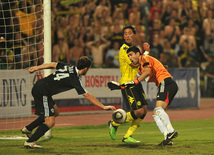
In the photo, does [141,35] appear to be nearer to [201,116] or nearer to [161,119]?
[201,116]

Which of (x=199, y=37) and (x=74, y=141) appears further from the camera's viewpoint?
(x=199, y=37)

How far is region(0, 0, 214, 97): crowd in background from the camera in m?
19.9

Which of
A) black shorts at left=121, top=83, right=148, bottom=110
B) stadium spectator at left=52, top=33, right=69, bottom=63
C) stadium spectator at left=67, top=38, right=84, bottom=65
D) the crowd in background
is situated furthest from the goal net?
black shorts at left=121, top=83, right=148, bottom=110

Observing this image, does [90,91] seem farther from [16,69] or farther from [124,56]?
[124,56]

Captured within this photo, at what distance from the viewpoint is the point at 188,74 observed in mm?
20047

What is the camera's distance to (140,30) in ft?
76.6

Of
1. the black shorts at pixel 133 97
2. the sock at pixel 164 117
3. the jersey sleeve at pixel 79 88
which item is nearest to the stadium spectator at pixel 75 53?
the black shorts at pixel 133 97

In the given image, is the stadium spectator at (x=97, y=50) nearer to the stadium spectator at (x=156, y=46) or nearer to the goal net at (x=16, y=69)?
the stadium spectator at (x=156, y=46)

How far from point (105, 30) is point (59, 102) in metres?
5.81

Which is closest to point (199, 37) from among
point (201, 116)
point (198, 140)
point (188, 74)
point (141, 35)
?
point (141, 35)

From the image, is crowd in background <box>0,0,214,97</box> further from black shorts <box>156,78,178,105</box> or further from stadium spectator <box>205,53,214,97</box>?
black shorts <box>156,78,178,105</box>

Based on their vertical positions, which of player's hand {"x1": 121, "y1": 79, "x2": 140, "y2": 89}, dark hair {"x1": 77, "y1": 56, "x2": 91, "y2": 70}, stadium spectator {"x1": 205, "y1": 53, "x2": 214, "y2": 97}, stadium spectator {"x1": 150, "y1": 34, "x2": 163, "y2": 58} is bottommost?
stadium spectator {"x1": 205, "y1": 53, "x2": 214, "y2": 97}

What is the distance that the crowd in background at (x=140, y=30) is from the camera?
19.9 meters

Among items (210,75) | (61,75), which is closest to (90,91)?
(61,75)
